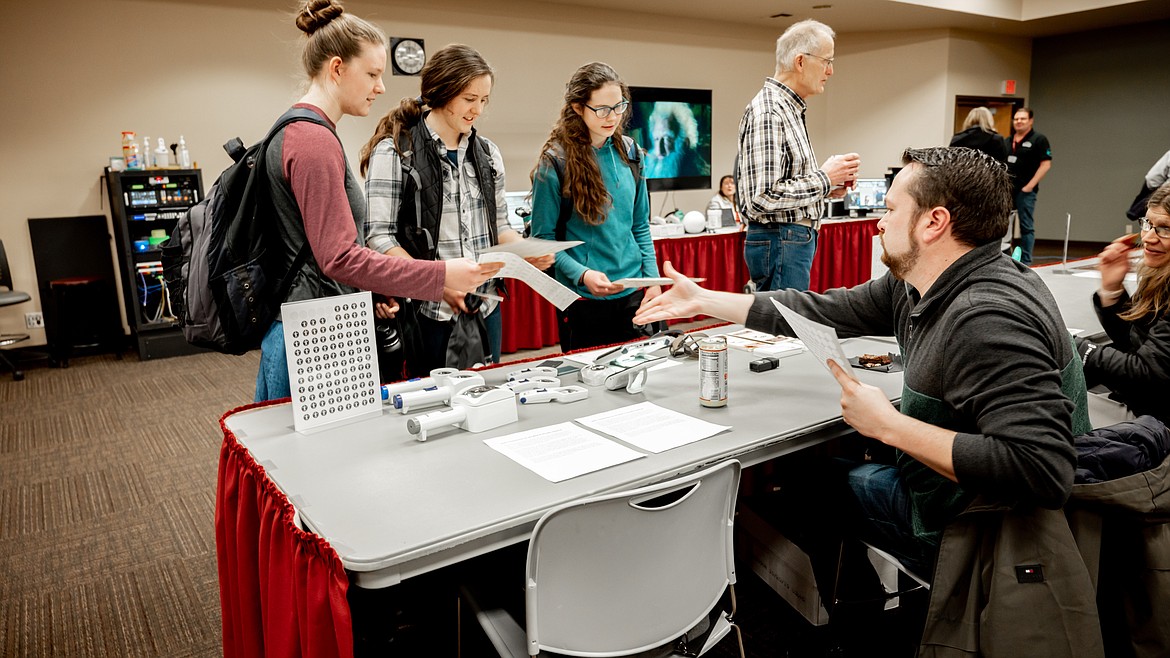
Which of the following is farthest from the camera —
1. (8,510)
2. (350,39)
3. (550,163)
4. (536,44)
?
(536,44)

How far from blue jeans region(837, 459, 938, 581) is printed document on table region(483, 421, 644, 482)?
550 millimetres

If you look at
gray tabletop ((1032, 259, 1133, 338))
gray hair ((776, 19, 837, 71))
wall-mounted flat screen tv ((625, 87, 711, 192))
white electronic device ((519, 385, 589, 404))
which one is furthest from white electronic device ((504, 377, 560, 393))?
wall-mounted flat screen tv ((625, 87, 711, 192))

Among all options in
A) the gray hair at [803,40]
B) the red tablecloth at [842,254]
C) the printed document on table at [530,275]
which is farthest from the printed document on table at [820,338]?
the red tablecloth at [842,254]

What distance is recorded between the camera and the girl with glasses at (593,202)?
2338 mm

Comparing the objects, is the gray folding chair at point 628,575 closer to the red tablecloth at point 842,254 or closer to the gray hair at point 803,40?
the gray hair at point 803,40

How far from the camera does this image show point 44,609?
7.01 ft

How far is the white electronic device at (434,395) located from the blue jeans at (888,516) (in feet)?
2.80

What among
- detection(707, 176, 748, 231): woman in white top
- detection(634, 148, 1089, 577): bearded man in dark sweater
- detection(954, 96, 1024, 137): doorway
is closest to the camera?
detection(634, 148, 1089, 577): bearded man in dark sweater

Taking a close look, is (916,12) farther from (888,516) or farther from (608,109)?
(888,516)

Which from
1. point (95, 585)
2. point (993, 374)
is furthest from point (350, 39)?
point (95, 585)

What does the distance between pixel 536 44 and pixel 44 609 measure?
598 centimetres

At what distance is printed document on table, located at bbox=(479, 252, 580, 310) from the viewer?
1.57 metres

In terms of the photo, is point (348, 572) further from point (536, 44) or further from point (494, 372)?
point (536, 44)

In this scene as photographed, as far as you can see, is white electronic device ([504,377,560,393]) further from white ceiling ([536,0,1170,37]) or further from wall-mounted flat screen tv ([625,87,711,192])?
white ceiling ([536,0,1170,37])
